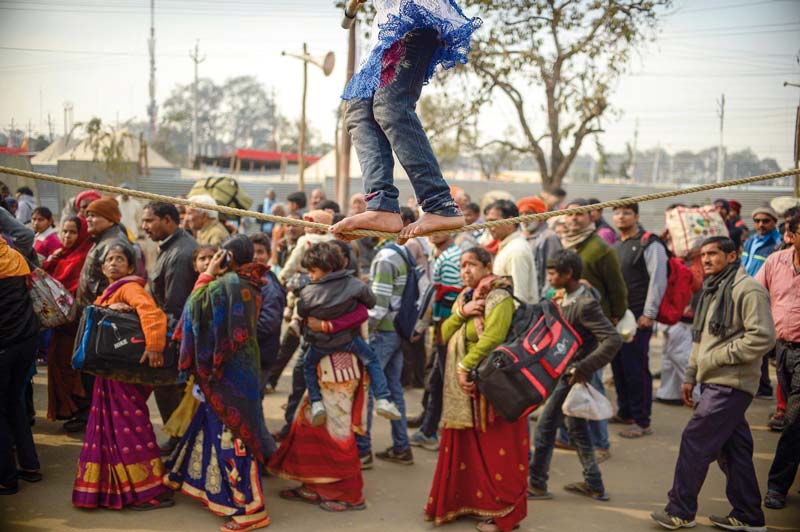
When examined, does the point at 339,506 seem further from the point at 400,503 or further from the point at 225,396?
the point at 225,396

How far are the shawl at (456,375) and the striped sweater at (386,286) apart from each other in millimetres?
989

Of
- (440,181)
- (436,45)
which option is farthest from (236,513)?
(436,45)

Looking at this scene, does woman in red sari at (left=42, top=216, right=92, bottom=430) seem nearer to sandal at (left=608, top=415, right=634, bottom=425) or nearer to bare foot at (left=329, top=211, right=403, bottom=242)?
bare foot at (left=329, top=211, right=403, bottom=242)

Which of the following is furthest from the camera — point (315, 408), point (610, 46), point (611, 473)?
point (610, 46)

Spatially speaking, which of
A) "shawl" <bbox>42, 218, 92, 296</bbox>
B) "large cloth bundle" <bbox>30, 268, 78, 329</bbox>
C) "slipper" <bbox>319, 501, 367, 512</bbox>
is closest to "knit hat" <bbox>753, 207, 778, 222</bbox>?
"slipper" <bbox>319, 501, 367, 512</bbox>

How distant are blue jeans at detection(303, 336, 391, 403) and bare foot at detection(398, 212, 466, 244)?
189 cm

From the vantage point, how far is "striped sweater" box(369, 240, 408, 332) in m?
5.58

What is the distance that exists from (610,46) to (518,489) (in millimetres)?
9626

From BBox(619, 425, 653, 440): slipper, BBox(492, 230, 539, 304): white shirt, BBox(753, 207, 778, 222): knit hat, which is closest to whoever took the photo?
BBox(492, 230, 539, 304): white shirt

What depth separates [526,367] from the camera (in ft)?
14.1

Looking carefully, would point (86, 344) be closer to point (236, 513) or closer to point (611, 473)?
point (236, 513)

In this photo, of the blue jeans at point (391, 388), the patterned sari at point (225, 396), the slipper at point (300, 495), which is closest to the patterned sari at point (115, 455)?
the patterned sari at point (225, 396)

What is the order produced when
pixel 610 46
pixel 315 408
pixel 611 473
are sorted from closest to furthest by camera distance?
1. pixel 315 408
2. pixel 611 473
3. pixel 610 46

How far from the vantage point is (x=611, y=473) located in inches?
221
